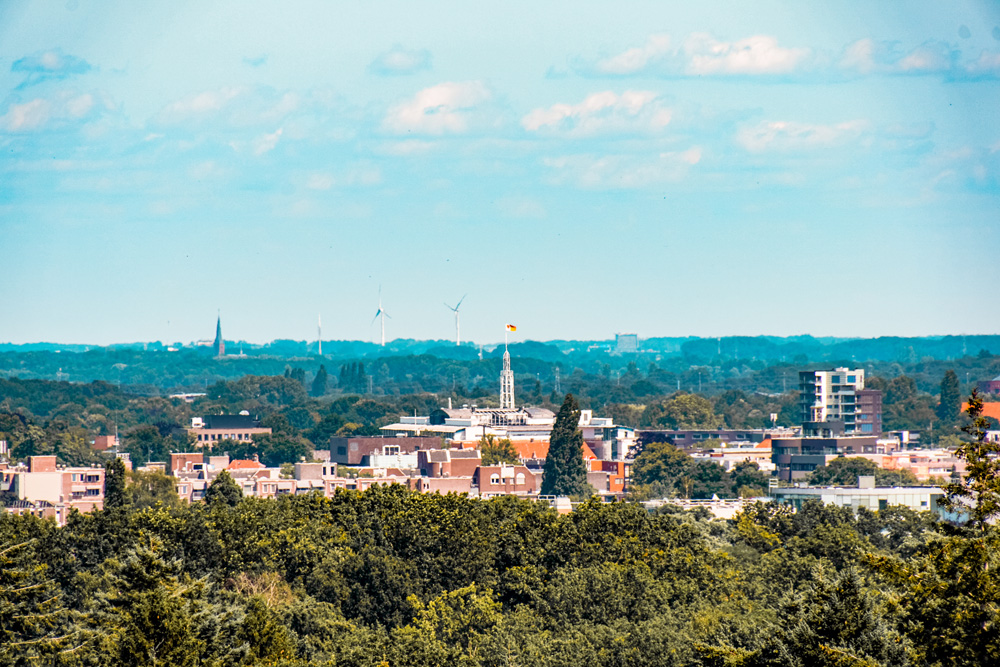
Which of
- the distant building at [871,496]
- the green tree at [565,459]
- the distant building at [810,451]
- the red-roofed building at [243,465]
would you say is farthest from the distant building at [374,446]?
the distant building at [871,496]

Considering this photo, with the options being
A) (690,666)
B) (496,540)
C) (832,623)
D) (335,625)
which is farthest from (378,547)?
(832,623)

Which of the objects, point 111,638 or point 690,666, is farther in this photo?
point 690,666

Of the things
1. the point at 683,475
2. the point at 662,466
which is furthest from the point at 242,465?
the point at 683,475

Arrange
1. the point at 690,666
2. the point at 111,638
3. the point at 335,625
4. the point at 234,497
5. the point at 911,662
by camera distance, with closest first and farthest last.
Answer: the point at 911,662, the point at 111,638, the point at 690,666, the point at 335,625, the point at 234,497

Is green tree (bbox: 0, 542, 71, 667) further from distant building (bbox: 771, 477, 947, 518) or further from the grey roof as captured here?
the grey roof

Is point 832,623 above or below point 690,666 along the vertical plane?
above

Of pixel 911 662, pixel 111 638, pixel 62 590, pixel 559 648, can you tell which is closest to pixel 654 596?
pixel 559 648

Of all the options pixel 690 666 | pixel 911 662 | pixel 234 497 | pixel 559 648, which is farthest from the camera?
pixel 234 497

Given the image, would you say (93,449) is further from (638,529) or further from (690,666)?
(690,666)
